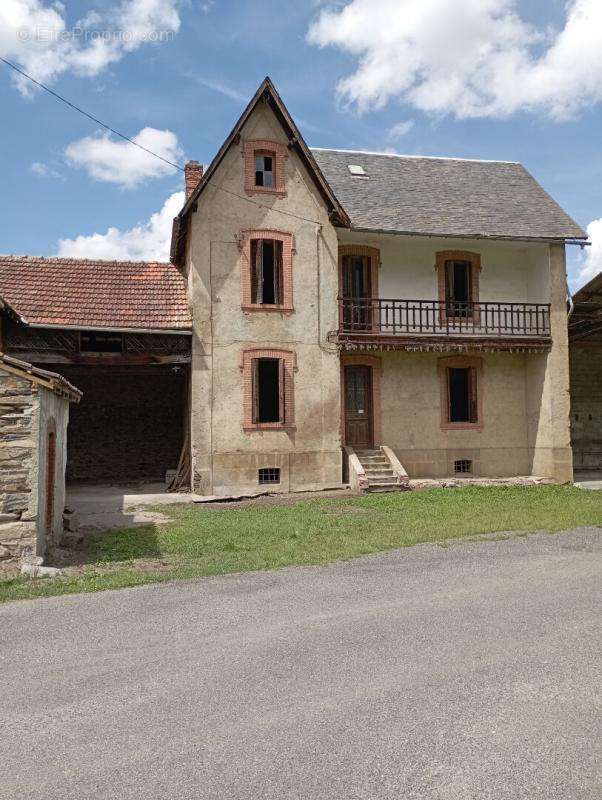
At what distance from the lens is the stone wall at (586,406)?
960 inches

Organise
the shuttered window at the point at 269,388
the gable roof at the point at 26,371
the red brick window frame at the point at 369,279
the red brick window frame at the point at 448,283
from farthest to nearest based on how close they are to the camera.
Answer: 1. the red brick window frame at the point at 448,283
2. the red brick window frame at the point at 369,279
3. the shuttered window at the point at 269,388
4. the gable roof at the point at 26,371

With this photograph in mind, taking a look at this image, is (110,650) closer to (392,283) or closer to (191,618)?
(191,618)

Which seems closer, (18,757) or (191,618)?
(18,757)

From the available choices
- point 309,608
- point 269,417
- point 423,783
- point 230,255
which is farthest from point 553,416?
point 423,783

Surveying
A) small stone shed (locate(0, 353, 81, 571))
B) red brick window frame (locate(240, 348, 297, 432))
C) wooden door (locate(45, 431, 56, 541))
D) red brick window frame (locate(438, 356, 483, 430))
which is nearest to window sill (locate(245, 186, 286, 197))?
red brick window frame (locate(240, 348, 297, 432))

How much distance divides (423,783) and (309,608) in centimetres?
348

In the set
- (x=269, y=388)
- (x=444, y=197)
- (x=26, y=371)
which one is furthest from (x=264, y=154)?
(x=26, y=371)

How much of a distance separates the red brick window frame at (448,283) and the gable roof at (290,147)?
3.69 meters

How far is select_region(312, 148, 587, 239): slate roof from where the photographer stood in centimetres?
2002

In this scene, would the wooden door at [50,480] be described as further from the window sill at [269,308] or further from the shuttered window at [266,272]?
the shuttered window at [266,272]

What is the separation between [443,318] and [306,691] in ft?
56.3

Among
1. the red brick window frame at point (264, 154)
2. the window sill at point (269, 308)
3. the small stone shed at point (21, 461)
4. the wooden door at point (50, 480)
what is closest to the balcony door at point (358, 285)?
the window sill at point (269, 308)

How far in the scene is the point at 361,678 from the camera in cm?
519

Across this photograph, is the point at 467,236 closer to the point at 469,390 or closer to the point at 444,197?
the point at 444,197
